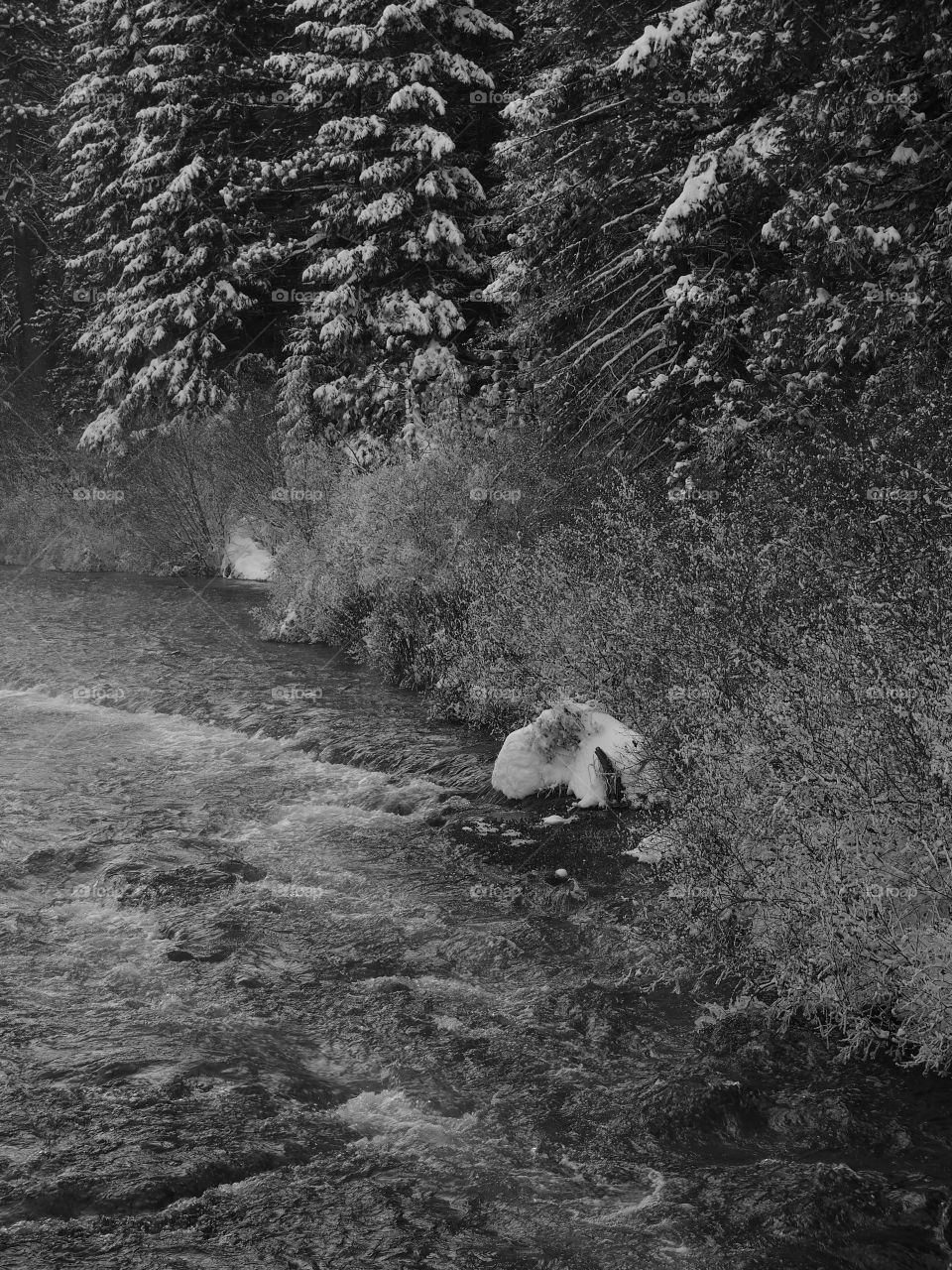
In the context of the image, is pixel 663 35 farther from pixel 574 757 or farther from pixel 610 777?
pixel 610 777

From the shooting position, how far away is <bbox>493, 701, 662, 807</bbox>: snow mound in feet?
28.1

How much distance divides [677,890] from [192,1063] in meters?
2.60

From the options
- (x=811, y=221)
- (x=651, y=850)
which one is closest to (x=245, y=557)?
(x=811, y=221)

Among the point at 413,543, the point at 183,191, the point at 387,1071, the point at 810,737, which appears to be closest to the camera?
the point at 387,1071

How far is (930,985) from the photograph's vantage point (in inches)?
180

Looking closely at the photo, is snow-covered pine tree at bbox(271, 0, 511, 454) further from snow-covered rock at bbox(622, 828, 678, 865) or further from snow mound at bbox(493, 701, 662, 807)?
snow-covered rock at bbox(622, 828, 678, 865)

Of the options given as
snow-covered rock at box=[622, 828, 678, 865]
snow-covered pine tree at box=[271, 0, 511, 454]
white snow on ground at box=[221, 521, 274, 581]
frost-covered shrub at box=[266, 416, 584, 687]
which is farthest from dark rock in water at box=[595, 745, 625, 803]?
white snow on ground at box=[221, 521, 274, 581]

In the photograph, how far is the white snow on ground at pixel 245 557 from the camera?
69.3 ft

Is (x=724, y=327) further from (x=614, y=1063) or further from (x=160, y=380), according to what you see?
(x=160, y=380)

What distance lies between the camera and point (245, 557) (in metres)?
21.4

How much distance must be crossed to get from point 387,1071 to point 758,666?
2972 mm

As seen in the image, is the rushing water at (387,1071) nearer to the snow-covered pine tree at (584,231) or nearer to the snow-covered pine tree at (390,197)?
the snow-covered pine tree at (584,231)

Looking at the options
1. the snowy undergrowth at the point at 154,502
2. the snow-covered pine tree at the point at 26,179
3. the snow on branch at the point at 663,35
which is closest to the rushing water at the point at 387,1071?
the snow on branch at the point at 663,35

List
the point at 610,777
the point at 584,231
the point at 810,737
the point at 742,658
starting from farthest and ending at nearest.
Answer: the point at 584,231 < the point at 610,777 < the point at 742,658 < the point at 810,737
